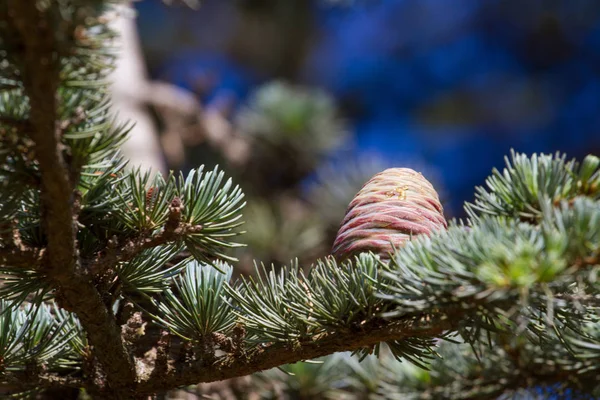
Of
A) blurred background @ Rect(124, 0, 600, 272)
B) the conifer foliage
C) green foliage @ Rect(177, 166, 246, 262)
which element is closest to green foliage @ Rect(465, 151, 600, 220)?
the conifer foliage

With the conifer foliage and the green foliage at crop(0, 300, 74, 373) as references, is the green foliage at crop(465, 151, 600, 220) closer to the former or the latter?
the conifer foliage

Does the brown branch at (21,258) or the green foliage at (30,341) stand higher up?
the brown branch at (21,258)

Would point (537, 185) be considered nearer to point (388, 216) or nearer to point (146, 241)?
point (388, 216)

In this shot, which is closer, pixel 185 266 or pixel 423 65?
pixel 185 266

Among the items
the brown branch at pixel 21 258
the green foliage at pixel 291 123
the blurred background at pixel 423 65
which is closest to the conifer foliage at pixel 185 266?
the brown branch at pixel 21 258

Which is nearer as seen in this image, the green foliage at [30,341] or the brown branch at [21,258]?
the brown branch at [21,258]

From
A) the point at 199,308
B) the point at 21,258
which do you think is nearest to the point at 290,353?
A: the point at 199,308

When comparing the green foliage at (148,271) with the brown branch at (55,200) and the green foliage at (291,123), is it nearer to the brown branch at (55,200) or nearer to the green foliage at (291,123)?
the brown branch at (55,200)

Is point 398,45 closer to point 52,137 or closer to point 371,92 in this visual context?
point 371,92
